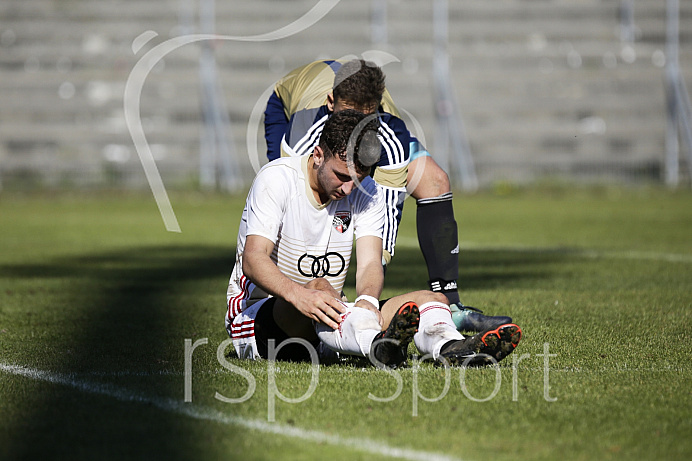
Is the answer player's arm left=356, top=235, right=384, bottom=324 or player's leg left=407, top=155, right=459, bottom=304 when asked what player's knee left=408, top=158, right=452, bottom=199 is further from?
player's arm left=356, top=235, right=384, bottom=324

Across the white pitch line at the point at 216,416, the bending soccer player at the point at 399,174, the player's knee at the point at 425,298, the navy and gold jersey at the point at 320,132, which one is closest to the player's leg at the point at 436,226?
the bending soccer player at the point at 399,174

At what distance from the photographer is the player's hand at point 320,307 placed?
13.4 ft

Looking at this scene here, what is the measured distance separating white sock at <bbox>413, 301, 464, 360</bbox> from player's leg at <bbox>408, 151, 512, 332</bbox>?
4.02 ft

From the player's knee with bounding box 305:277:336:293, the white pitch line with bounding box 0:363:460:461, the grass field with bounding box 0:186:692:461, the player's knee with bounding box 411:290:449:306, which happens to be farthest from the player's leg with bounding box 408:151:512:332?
the white pitch line with bounding box 0:363:460:461

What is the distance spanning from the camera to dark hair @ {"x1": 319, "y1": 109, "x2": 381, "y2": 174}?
4062mm

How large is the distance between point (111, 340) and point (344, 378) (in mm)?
1781

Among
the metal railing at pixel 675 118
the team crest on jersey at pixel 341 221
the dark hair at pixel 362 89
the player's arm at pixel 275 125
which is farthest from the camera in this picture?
the metal railing at pixel 675 118

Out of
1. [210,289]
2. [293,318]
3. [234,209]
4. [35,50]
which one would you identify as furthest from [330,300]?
[35,50]

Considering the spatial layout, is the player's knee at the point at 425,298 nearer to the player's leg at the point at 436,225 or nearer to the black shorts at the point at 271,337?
the black shorts at the point at 271,337

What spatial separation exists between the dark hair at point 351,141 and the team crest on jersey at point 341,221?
0.39 meters

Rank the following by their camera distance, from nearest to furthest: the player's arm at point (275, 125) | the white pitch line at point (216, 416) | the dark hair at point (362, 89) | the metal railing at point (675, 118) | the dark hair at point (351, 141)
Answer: the white pitch line at point (216, 416) < the dark hair at point (351, 141) < the dark hair at point (362, 89) < the player's arm at point (275, 125) < the metal railing at point (675, 118)

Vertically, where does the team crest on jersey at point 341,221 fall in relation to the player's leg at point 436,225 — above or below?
above

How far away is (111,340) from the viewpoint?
5297mm

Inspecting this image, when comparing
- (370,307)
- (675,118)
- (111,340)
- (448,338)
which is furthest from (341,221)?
(675,118)
